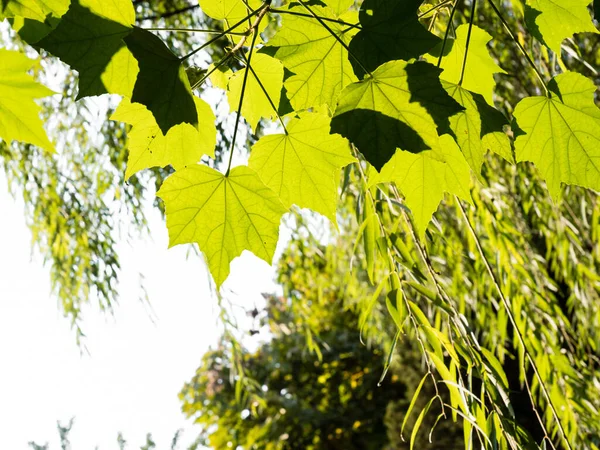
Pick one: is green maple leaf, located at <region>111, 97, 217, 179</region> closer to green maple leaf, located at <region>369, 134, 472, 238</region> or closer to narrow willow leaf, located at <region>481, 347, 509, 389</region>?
green maple leaf, located at <region>369, 134, 472, 238</region>

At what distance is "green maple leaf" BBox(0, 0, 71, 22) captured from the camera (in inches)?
18.0

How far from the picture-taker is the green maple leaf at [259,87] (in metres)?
0.52

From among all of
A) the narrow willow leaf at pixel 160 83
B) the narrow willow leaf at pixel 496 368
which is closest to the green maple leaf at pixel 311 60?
the narrow willow leaf at pixel 160 83

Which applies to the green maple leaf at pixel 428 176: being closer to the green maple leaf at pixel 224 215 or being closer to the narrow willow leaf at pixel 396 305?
the green maple leaf at pixel 224 215

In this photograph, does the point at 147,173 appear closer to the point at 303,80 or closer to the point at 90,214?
the point at 90,214

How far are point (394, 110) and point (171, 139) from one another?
0.21m

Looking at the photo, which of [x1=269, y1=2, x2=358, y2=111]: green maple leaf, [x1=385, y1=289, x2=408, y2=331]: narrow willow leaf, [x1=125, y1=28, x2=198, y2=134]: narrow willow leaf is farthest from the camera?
[x1=385, y1=289, x2=408, y2=331]: narrow willow leaf

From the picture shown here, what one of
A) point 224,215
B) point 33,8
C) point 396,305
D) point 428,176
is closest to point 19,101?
point 33,8

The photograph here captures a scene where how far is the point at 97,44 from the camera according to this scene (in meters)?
0.45

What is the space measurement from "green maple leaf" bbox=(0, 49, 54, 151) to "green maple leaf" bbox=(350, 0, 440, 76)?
0.23 m

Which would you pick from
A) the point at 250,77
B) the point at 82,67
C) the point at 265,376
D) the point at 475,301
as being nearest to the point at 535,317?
the point at 475,301

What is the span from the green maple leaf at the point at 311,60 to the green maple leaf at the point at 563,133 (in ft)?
0.53

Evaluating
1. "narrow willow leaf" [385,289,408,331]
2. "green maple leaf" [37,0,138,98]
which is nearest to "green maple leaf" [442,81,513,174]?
"green maple leaf" [37,0,138,98]

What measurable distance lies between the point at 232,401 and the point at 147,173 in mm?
5453
